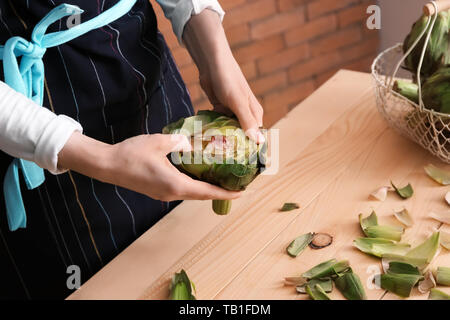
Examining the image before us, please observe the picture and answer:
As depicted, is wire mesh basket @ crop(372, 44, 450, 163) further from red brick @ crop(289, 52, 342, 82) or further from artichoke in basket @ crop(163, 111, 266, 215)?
red brick @ crop(289, 52, 342, 82)

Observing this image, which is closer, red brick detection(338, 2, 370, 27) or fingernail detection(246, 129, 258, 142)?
fingernail detection(246, 129, 258, 142)

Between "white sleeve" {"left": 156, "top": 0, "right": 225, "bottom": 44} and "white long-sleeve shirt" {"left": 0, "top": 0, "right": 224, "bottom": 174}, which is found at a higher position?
"white sleeve" {"left": 156, "top": 0, "right": 225, "bottom": 44}

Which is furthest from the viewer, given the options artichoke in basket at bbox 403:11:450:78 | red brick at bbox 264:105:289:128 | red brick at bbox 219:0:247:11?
red brick at bbox 264:105:289:128

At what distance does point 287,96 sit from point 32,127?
2177 millimetres

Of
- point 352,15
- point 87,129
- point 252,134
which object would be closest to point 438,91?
point 252,134

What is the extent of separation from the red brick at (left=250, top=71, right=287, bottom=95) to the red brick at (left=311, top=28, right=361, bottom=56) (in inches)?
8.3

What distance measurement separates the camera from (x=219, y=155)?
3.46ft

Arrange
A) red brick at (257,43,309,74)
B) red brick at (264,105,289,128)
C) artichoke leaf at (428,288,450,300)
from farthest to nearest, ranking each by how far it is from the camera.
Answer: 1. red brick at (264,105,289,128)
2. red brick at (257,43,309,74)
3. artichoke leaf at (428,288,450,300)

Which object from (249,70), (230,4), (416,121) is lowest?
(249,70)

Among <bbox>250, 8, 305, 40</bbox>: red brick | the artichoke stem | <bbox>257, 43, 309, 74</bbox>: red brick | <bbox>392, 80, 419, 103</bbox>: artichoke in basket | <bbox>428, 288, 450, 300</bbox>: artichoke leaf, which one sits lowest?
<bbox>257, 43, 309, 74</bbox>: red brick

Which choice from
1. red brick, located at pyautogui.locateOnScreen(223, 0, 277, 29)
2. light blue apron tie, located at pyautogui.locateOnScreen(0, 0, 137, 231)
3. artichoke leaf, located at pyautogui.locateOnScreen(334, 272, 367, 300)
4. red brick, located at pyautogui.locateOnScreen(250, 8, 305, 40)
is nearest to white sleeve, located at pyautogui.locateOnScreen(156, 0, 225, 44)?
light blue apron tie, located at pyautogui.locateOnScreen(0, 0, 137, 231)

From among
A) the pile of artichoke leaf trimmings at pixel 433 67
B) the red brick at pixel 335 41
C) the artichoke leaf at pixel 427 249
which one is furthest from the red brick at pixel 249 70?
the artichoke leaf at pixel 427 249

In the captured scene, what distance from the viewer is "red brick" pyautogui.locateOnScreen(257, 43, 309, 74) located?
291cm

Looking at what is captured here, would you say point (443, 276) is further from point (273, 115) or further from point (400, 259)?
point (273, 115)
